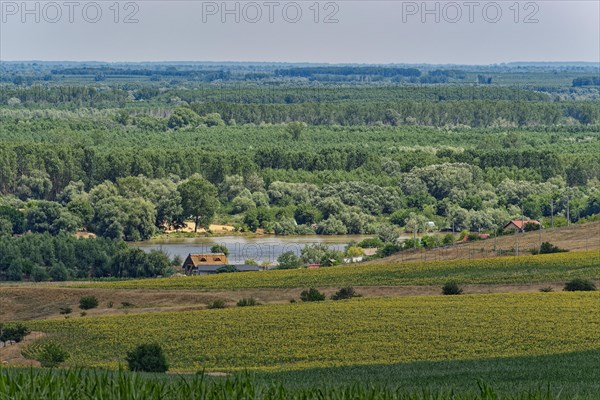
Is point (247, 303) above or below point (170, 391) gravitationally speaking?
below

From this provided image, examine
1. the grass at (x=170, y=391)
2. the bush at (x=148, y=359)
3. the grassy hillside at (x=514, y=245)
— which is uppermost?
the grass at (x=170, y=391)

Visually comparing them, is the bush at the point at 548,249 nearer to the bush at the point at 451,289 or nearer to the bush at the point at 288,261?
the bush at the point at 288,261

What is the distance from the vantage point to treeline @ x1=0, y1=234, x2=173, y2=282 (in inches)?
2921

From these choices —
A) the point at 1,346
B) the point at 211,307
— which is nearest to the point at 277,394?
the point at 1,346

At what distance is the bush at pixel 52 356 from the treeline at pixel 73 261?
35.2m

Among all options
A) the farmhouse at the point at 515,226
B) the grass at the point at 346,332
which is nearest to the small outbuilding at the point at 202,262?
the farmhouse at the point at 515,226

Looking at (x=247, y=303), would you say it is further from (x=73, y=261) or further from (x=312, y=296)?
(x=73, y=261)

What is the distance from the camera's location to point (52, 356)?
37688 millimetres

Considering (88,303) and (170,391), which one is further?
(88,303)

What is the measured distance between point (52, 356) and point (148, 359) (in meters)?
3.80

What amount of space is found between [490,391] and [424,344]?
2218 centimetres

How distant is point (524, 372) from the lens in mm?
30109

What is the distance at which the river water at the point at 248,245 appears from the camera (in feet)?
280

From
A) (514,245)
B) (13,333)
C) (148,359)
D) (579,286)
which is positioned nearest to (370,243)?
(514,245)
